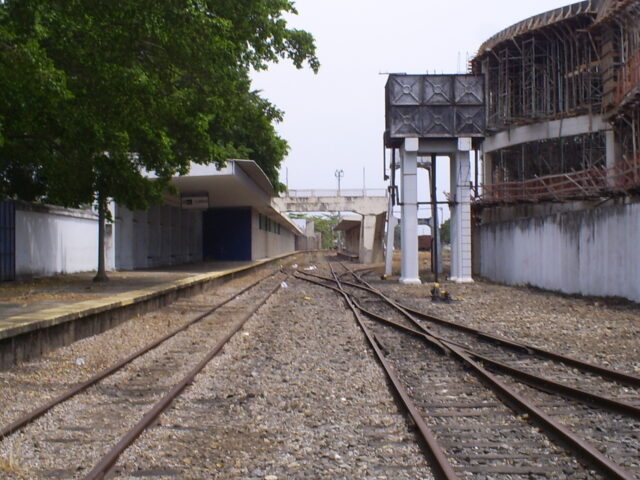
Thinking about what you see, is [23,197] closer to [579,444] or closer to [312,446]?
[312,446]

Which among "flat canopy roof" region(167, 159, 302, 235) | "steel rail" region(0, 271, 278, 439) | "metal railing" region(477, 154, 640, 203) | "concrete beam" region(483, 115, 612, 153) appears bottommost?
"steel rail" region(0, 271, 278, 439)

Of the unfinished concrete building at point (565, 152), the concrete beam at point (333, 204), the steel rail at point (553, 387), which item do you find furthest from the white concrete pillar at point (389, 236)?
the steel rail at point (553, 387)

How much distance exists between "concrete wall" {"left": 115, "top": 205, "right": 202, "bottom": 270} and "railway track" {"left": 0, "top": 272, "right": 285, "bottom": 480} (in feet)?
59.0

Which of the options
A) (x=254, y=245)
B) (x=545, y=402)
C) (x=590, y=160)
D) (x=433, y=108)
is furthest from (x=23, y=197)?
(x=254, y=245)

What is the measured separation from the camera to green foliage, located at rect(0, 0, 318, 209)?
12.1 meters

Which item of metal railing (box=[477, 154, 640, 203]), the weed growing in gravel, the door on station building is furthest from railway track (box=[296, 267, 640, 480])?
the door on station building

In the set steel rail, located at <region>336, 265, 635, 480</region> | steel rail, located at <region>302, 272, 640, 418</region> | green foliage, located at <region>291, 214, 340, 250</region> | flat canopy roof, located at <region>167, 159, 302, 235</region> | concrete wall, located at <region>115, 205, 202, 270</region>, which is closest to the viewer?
steel rail, located at <region>336, 265, 635, 480</region>

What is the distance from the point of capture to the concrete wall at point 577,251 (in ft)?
53.5

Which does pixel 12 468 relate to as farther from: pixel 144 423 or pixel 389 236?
pixel 389 236

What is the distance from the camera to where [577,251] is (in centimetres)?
1914

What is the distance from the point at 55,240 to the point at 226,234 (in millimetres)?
24117

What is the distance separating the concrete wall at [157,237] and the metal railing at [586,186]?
608 inches

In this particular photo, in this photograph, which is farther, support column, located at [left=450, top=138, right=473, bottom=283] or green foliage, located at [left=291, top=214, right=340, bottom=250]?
green foliage, located at [left=291, top=214, right=340, bottom=250]

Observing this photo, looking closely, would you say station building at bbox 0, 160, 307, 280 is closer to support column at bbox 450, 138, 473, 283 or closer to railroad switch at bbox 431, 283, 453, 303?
support column at bbox 450, 138, 473, 283
